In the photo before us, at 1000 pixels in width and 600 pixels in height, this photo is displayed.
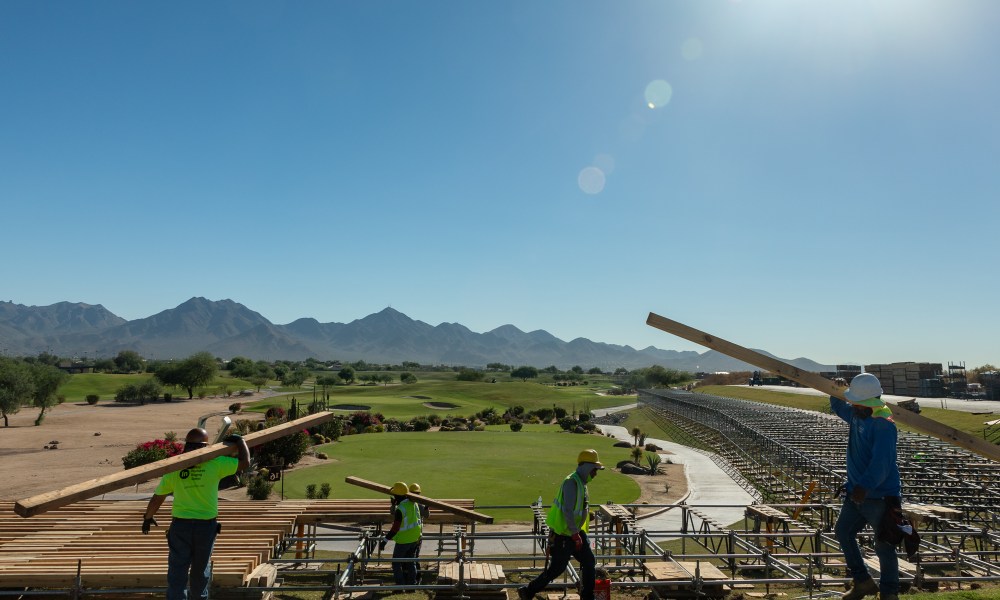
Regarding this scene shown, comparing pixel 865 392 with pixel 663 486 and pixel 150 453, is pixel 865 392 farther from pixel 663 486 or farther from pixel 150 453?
pixel 150 453

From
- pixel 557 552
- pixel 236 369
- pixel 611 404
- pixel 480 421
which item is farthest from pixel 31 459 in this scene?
pixel 236 369

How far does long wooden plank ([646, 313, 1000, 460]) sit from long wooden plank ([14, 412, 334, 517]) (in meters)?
4.73

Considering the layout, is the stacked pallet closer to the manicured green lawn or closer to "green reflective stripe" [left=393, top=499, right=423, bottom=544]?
the manicured green lawn

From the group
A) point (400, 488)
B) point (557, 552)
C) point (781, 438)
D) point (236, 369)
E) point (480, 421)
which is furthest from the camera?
point (236, 369)

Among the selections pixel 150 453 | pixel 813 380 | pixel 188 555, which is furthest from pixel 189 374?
pixel 813 380

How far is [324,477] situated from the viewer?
104 ft

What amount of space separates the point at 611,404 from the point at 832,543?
347 ft

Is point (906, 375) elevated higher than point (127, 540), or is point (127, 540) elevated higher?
point (906, 375)

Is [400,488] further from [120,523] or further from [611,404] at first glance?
[611,404]

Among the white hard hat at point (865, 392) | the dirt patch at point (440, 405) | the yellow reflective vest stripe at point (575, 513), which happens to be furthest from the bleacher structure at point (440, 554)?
the dirt patch at point (440, 405)

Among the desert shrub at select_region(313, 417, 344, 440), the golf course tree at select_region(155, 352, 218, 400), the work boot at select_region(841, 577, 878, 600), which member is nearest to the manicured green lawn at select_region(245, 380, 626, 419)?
the golf course tree at select_region(155, 352, 218, 400)

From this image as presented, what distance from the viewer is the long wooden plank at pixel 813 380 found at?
6340mm

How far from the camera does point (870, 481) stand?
646 cm

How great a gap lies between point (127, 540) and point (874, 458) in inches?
478
